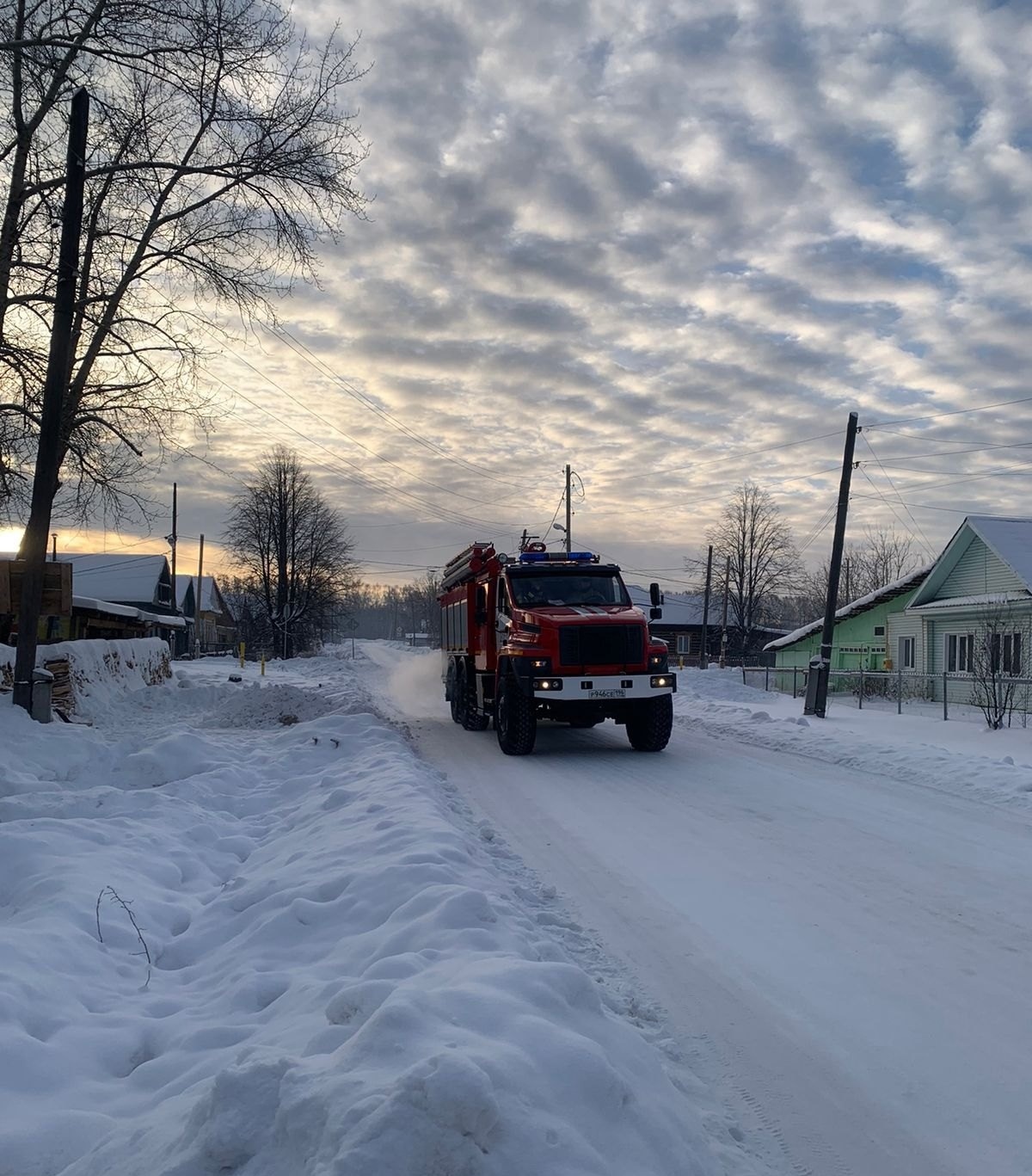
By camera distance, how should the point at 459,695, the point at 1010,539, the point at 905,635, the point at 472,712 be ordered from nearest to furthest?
the point at 472,712 → the point at 459,695 → the point at 1010,539 → the point at 905,635

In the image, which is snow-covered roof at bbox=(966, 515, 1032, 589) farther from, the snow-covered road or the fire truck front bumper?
the snow-covered road

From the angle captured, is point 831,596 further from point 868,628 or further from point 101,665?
point 868,628

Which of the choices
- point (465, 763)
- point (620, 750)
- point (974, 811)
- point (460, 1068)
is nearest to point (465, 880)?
point (460, 1068)

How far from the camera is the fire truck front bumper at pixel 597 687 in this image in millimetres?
13430

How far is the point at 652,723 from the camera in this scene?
537 inches

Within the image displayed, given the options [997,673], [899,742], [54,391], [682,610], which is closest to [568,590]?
[899,742]

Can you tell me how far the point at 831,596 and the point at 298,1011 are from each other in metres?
19.4

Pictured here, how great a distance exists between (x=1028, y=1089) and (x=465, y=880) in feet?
10.2

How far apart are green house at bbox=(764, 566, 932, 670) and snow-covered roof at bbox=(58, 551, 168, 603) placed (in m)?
43.5

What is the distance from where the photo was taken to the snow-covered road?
3.55 metres

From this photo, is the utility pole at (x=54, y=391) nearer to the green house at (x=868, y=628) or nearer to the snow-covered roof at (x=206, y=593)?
the green house at (x=868, y=628)

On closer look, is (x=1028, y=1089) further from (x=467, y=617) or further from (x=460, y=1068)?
(x=467, y=617)

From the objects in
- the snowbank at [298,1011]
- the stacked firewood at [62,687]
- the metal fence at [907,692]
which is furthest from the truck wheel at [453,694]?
the snowbank at [298,1011]

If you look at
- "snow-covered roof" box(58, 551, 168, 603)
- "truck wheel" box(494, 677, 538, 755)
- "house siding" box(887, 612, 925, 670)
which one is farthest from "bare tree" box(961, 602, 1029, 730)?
"snow-covered roof" box(58, 551, 168, 603)
